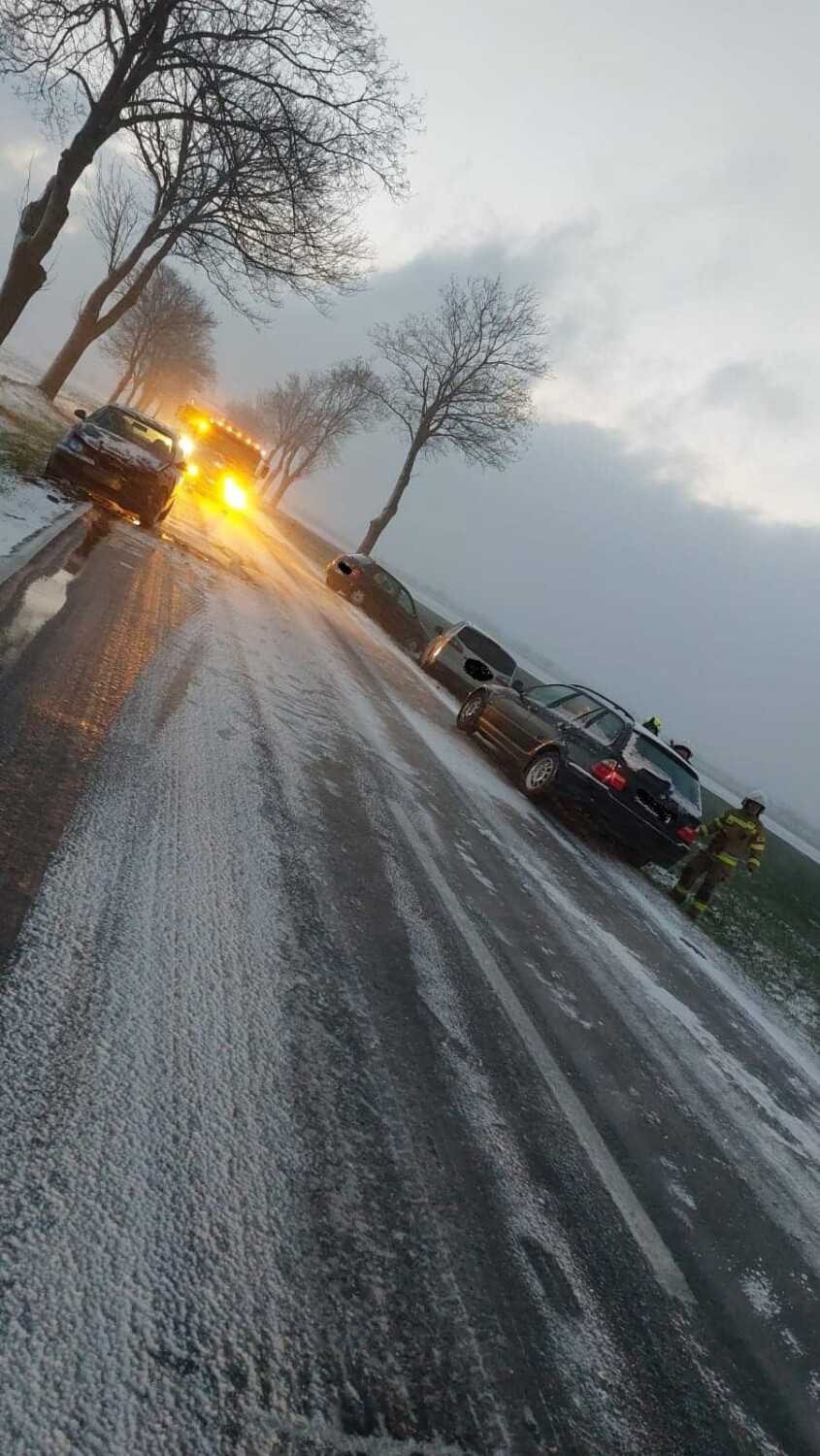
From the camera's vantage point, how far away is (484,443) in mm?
30719

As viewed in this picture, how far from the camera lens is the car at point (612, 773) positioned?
8445mm

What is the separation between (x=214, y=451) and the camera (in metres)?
26.6

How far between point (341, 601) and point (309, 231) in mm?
8005

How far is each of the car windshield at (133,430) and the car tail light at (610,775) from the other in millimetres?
8895

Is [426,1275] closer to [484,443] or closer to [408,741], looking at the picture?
[408,741]

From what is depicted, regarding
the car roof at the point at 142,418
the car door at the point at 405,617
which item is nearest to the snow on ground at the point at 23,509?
the car roof at the point at 142,418

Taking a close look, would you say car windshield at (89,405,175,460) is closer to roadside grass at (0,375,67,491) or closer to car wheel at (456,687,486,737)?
roadside grass at (0,375,67,491)

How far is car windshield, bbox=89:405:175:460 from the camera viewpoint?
1255 cm

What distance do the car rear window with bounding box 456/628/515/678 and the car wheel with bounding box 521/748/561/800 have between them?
5.68 meters

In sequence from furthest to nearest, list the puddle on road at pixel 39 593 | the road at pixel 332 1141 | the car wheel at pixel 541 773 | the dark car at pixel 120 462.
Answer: the dark car at pixel 120 462 → the car wheel at pixel 541 773 → the puddle on road at pixel 39 593 → the road at pixel 332 1141

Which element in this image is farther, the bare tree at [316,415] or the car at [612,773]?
the bare tree at [316,415]

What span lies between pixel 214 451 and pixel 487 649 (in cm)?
1607

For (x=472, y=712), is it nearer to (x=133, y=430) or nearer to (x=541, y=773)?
(x=541, y=773)

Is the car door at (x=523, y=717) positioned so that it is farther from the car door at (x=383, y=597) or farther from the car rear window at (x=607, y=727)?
the car door at (x=383, y=597)
